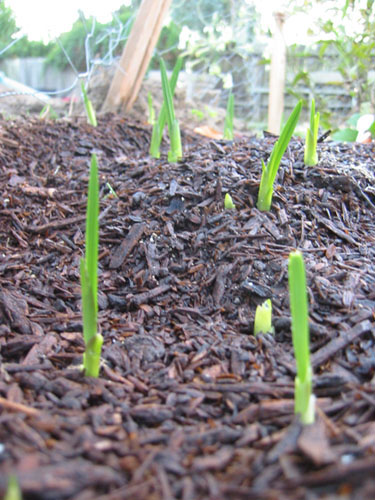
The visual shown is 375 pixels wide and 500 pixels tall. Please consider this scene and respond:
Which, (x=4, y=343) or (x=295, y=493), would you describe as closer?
(x=295, y=493)

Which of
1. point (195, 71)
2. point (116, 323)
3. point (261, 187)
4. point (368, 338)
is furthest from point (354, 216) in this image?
point (195, 71)

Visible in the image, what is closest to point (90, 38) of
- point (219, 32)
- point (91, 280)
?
point (219, 32)

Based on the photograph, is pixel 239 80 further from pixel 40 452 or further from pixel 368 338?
pixel 40 452

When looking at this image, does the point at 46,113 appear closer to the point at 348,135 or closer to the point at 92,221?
the point at 348,135

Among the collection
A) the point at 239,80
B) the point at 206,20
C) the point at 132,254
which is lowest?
the point at 132,254

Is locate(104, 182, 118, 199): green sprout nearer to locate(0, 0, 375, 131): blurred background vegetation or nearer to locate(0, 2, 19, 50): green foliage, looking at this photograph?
locate(0, 2, 19, 50): green foliage

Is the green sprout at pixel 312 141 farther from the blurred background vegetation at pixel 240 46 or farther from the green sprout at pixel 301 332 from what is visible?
the blurred background vegetation at pixel 240 46
